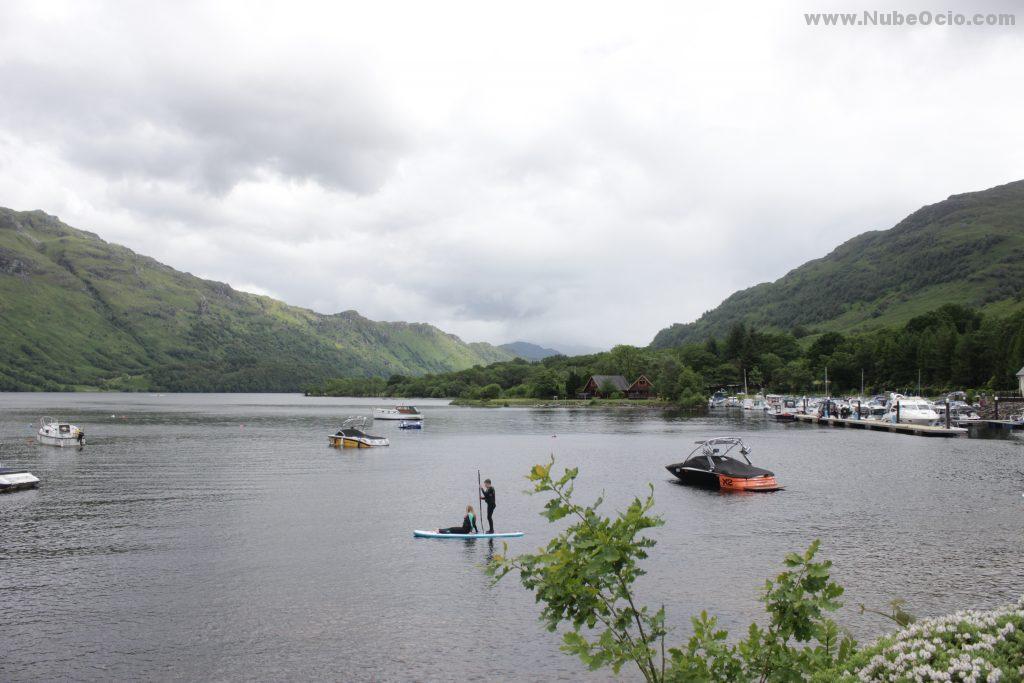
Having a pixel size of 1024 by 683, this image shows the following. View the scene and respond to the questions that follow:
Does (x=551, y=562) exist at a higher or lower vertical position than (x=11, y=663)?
higher

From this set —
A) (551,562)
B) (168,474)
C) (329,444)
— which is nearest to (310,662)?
(551,562)

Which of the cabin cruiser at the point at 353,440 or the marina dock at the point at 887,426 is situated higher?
the marina dock at the point at 887,426

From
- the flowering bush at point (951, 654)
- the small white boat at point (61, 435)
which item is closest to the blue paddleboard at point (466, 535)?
the flowering bush at point (951, 654)

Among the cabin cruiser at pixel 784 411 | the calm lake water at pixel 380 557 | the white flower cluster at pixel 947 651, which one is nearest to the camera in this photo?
the white flower cluster at pixel 947 651

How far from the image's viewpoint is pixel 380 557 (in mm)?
31047

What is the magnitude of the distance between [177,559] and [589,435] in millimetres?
78918

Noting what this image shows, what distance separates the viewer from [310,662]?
1934 centimetres

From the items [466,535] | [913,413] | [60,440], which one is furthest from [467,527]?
[913,413]

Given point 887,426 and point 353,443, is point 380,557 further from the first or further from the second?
point 887,426

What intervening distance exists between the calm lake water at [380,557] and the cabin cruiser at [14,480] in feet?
5.65

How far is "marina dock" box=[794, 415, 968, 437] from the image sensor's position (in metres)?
90.9

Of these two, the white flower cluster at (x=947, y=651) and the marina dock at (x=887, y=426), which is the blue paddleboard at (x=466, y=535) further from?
the marina dock at (x=887, y=426)

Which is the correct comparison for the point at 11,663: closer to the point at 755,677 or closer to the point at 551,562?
the point at 551,562

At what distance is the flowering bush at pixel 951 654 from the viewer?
1043cm
